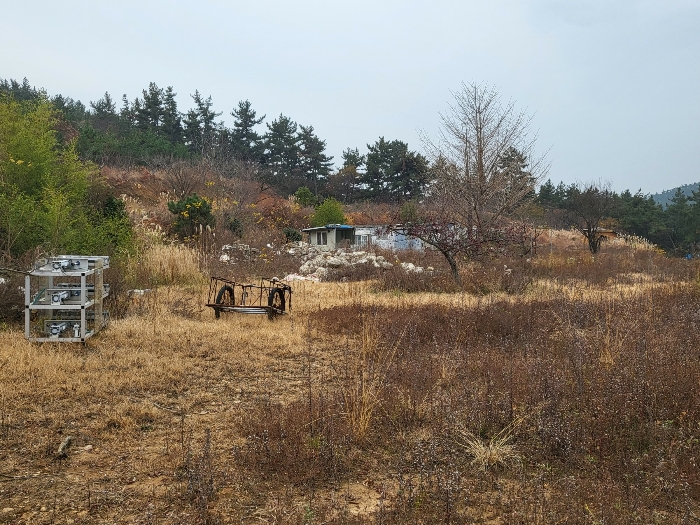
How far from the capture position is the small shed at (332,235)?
2620 centimetres

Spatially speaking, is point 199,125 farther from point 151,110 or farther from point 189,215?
point 189,215

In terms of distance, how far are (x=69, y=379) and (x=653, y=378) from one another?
199 inches

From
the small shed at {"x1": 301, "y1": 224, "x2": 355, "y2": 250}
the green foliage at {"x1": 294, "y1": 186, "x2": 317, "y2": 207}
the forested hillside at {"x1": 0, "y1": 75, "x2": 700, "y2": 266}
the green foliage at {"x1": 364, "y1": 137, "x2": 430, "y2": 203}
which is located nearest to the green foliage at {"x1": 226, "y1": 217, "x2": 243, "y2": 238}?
the forested hillside at {"x1": 0, "y1": 75, "x2": 700, "y2": 266}

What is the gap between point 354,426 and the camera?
3645mm

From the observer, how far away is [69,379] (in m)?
4.72

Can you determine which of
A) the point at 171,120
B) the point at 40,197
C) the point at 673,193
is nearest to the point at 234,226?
the point at 40,197

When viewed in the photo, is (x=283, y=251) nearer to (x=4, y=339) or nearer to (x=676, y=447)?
(x=4, y=339)

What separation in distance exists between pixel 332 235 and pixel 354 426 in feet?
76.1

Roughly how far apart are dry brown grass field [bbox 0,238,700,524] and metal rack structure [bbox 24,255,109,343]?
0.63 feet

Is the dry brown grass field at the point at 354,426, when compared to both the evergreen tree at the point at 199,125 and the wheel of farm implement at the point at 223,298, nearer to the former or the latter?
the wheel of farm implement at the point at 223,298

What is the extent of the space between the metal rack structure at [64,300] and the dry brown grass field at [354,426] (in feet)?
0.63

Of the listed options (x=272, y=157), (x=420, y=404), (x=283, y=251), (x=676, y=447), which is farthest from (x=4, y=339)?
(x=272, y=157)

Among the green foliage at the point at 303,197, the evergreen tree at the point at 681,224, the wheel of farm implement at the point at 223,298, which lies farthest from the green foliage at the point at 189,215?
the evergreen tree at the point at 681,224

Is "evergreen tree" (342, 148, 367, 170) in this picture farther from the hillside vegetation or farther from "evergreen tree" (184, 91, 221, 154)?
the hillside vegetation
